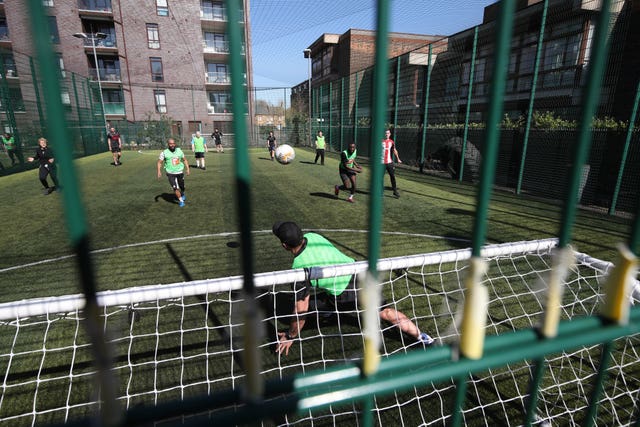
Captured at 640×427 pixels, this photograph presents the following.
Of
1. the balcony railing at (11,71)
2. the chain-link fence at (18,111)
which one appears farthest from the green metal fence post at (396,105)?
the balcony railing at (11,71)

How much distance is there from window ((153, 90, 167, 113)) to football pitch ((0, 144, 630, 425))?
2372 centimetres

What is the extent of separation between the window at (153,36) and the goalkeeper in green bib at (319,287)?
38404mm

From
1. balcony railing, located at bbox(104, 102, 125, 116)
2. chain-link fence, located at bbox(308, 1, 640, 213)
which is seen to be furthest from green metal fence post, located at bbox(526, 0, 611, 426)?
balcony railing, located at bbox(104, 102, 125, 116)

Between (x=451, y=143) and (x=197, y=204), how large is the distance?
1035 centimetres

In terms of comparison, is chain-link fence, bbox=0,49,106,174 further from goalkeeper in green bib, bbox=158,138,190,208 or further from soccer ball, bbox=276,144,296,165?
soccer ball, bbox=276,144,296,165

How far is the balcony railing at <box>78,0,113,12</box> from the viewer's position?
32.5 m

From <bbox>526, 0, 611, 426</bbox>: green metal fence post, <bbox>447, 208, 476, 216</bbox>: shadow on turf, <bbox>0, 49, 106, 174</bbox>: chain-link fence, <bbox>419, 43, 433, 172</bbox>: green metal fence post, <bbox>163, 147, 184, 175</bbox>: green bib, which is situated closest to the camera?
<bbox>526, 0, 611, 426</bbox>: green metal fence post

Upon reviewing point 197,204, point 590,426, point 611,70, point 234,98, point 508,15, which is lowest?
point 197,204

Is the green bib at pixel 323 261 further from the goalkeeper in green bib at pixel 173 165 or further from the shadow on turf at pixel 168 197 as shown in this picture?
the shadow on turf at pixel 168 197

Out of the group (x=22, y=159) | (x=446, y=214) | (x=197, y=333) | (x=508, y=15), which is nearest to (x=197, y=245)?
(x=197, y=333)

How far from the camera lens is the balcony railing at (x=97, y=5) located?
3253cm

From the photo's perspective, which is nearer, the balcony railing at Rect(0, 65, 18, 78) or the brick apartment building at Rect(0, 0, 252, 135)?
the balcony railing at Rect(0, 65, 18, 78)

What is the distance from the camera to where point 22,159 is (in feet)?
59.1

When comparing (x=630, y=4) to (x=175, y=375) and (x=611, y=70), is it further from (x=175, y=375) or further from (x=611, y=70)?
(x=175, y=375)
